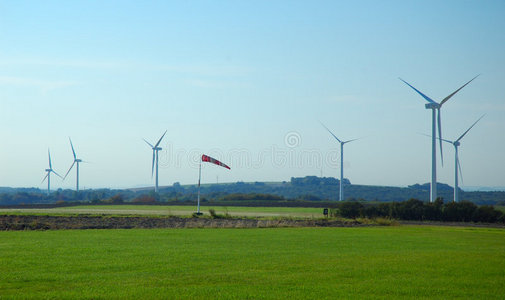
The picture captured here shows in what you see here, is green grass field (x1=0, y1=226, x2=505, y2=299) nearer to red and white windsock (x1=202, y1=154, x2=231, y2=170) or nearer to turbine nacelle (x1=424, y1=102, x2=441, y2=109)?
red and white windsock (x1=202, y1=154, x2=231, y2=170)

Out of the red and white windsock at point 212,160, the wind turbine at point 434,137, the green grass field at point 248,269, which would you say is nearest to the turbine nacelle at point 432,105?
the wind turbine at point 434,137

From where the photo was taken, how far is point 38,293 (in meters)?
12.1

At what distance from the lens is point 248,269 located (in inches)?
614

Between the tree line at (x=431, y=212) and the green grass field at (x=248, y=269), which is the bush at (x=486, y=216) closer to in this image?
the tree line at (x=431, y=212)

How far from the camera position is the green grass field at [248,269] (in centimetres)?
1237

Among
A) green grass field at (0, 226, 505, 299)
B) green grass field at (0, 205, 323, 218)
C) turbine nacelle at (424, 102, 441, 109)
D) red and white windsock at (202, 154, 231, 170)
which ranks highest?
turbine nacelle at (424, 102, 441, 109)

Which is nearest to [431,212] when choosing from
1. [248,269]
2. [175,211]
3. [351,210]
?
[351,210]

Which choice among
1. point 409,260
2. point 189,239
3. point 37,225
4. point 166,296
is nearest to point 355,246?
point 409,260

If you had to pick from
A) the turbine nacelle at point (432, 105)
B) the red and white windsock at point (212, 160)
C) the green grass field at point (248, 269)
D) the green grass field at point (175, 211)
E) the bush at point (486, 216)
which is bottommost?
Answer: the green grass field at point (248, 269)

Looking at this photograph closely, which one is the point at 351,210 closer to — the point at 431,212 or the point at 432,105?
the point at 431,212

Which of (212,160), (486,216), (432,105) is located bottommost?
(486,216)

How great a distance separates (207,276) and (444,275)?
6.10 metres

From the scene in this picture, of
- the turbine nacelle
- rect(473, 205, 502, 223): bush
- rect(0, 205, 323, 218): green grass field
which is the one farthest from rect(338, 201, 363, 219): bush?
the turbine nacelle

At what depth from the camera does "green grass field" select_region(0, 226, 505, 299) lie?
1237 cm
